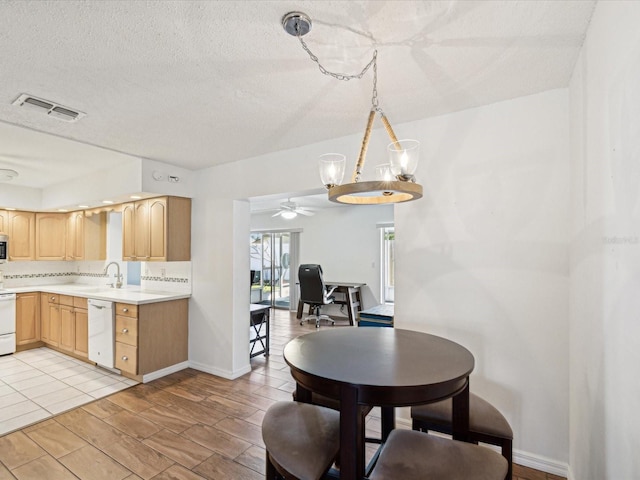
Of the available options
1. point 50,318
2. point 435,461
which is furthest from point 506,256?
point 50,318

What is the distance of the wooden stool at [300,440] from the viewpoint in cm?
129

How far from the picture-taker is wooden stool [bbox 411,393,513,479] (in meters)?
1.58

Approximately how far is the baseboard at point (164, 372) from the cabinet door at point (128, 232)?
4.66ft

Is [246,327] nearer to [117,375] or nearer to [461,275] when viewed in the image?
[117,375]

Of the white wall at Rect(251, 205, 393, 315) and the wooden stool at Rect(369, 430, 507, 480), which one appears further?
the white wall at Rect(251, 205, 393, 315)

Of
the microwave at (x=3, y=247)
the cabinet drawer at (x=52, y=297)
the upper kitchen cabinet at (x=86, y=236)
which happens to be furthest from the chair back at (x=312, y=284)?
the microwave at (x=3, y=247)

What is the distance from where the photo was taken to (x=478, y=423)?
1.63m

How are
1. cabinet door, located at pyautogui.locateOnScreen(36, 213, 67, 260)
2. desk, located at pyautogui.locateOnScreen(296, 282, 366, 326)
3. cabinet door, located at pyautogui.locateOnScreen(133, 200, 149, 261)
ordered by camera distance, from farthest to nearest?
desk, located at pyautogui.locateOnScreen(296, 282, 366, 326) → cabinet door, located at pyautogui.locateOnScreen(36, 213, 67, 260) → cabinet door, located at pyautogui.locateOnScreen(133, 200, 149, 261)

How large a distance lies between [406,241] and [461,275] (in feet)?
1.58

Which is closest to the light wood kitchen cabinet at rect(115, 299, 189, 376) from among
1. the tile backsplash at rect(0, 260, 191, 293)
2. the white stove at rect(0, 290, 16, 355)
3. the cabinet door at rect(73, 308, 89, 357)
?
the tile backsplash at rect(0, 260, 191, 293)

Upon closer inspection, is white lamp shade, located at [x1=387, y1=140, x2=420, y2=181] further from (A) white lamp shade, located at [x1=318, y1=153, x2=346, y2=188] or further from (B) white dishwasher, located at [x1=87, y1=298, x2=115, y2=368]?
(B) white dishwasher, located at [x1=87, y1=298, x2=115, y2=368]

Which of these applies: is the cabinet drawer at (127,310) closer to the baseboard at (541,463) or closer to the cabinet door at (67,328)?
the cabinet door at (67,328)

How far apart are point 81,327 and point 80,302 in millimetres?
312

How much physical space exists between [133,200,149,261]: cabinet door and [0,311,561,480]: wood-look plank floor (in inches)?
59.5
